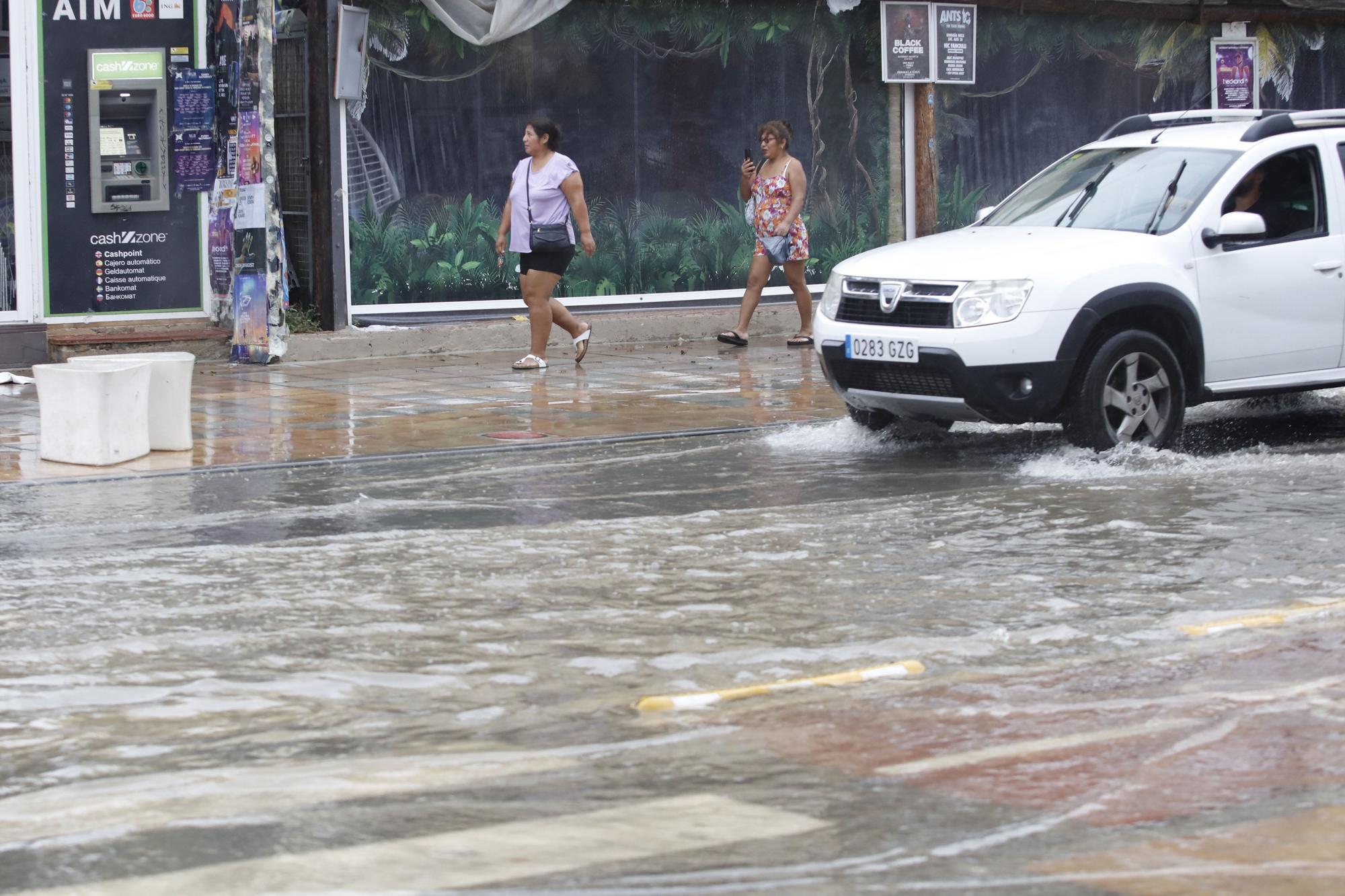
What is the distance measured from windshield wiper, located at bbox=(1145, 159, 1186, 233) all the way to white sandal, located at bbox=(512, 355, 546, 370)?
5.75 meters

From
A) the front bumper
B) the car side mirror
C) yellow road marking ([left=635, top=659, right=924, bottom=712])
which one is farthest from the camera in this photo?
the car side mirror

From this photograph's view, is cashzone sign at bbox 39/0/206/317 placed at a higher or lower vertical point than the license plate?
higher

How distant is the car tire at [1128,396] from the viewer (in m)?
9.37

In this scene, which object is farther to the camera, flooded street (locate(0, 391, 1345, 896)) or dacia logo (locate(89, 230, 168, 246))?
dacia logo (locate(89, 230, 168, 246))

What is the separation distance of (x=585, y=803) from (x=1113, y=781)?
123cm

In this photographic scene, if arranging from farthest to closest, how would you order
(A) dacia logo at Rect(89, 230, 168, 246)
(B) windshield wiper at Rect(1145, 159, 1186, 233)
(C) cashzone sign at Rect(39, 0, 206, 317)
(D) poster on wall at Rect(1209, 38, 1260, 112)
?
(D) poster on wall at Rect(1209, 38, 1260, 112) < (A) dacia logo at Rect(89, 230, 168, 246) < (C) cashzone sign at Rect(39, 0, 206, 317) < (B) windshield wiper at Rect(1145, 159, 1186, 233)

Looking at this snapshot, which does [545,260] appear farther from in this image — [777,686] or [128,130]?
[777,686]

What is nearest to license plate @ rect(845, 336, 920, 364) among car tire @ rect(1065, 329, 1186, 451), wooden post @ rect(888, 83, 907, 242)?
car tire @ rect(1065, 329, 1186, 451)

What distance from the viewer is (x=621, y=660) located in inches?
224

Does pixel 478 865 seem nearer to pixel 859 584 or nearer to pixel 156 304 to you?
Result: pixel 859 584

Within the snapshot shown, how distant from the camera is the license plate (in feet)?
31.0

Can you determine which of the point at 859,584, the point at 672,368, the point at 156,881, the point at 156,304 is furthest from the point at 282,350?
the point at 156,881

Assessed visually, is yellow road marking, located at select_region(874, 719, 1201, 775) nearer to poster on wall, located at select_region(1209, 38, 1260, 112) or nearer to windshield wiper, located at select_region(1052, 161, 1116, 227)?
windshield wiper, located at select_region(1052, 161, 1116, 227)

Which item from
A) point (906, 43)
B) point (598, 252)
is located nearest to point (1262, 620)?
point (598, 252)
